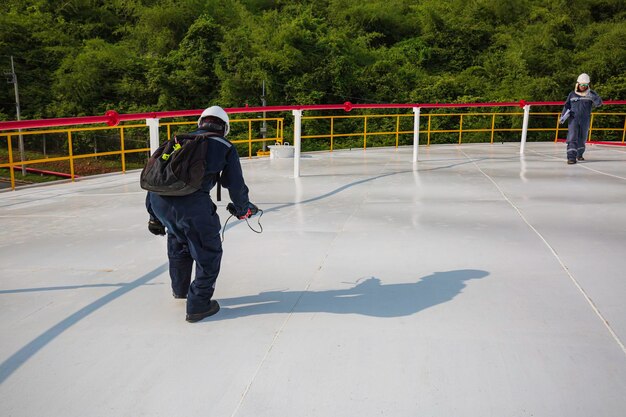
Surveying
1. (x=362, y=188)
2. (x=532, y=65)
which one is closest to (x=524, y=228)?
(x=362, y=188)

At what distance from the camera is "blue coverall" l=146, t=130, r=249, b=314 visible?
351 centimetres

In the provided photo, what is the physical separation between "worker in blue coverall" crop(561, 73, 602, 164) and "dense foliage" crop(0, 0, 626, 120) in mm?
24591

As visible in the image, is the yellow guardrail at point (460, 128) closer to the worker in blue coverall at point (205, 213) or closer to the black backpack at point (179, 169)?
the worker in blue coverall at point (205, 213)

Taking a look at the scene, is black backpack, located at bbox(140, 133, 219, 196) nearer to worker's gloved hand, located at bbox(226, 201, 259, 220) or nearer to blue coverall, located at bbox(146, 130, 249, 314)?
blue coverall, located at bbox(146, 130, 249, 314)

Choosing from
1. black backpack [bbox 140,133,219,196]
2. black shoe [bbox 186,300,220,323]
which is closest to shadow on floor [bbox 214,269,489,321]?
black shoe [bbox 186,300,220,323]

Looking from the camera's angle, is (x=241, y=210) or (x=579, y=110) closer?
(x=241, y=210)

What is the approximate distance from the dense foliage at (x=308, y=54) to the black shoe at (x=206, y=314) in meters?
35.0

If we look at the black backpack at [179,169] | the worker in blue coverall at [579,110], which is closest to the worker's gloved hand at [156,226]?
the black backpack at [179,169]

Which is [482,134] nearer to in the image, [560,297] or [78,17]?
[560,297]

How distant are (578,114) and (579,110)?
0.09m

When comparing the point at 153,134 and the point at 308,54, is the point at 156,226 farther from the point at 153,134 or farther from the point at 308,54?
the point at 308,54

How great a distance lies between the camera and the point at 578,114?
39.1 ft

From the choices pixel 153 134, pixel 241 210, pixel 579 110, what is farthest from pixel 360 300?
pixel 579 110

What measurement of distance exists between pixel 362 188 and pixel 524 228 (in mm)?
3305
